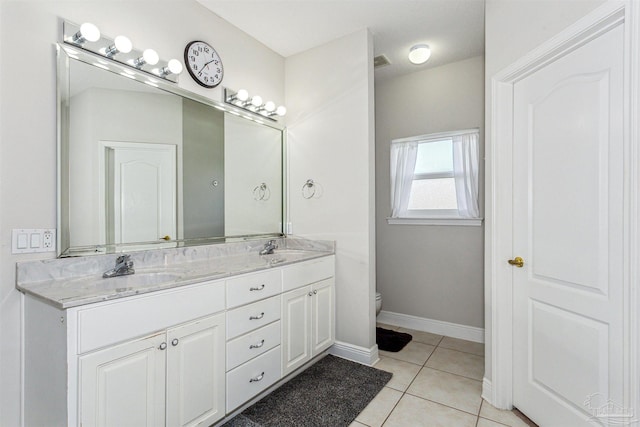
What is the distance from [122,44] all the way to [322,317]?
2.17 m

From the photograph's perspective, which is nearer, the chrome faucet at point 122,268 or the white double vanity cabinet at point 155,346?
the white double vanity cabinet at point 155,346

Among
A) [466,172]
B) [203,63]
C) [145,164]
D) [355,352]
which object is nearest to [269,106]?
[203,63]

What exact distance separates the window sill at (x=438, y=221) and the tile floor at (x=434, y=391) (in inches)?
43.8

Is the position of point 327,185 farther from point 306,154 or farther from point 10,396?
point 10,396

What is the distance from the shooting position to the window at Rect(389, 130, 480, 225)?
2918 mm

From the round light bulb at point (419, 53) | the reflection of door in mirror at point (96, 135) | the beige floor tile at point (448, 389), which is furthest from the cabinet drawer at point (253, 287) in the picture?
the round light bulb at point (419, 53)

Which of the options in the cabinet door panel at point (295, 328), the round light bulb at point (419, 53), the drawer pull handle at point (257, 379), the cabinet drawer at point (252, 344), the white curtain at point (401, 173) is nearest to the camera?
the cabinet drawer at point (252, 344)

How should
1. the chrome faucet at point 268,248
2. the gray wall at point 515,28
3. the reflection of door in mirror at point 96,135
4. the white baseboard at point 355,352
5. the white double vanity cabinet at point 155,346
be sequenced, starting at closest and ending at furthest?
the white double vanity cabinet at point 155,346
the gray wall at point 515,28
the reflection of door in mirror at point 96,135
the white baseboard at point 355,352
the chrome faucet at point 268,248

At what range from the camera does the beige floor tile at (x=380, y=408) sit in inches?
69.8

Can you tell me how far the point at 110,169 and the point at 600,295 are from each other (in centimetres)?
253

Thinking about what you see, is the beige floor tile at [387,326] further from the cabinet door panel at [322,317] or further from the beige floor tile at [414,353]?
the cabinet door panel at [322,317]

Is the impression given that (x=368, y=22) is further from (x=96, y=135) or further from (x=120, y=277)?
(x=120, y=277)

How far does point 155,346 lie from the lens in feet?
4.40

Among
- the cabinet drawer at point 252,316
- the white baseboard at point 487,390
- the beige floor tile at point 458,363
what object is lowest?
the beige floor tile at point 458,363
